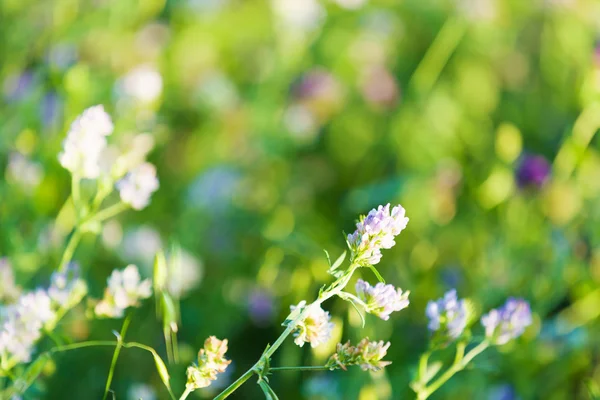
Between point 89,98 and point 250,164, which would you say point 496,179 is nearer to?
point 250,164

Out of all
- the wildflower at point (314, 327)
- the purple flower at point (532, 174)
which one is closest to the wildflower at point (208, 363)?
the wildflower at point (314, 327)

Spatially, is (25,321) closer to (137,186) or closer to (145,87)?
(137,186)

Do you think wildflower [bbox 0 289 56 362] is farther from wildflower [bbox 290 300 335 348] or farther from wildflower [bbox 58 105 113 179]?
wildflower [bbox 290 300 335 348]

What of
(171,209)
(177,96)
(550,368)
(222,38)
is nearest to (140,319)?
(171,209)

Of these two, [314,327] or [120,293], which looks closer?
[314,327]

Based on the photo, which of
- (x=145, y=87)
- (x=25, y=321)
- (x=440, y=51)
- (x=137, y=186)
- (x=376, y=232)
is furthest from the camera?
(x=440, y=51)

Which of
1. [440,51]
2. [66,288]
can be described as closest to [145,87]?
[66,288]
